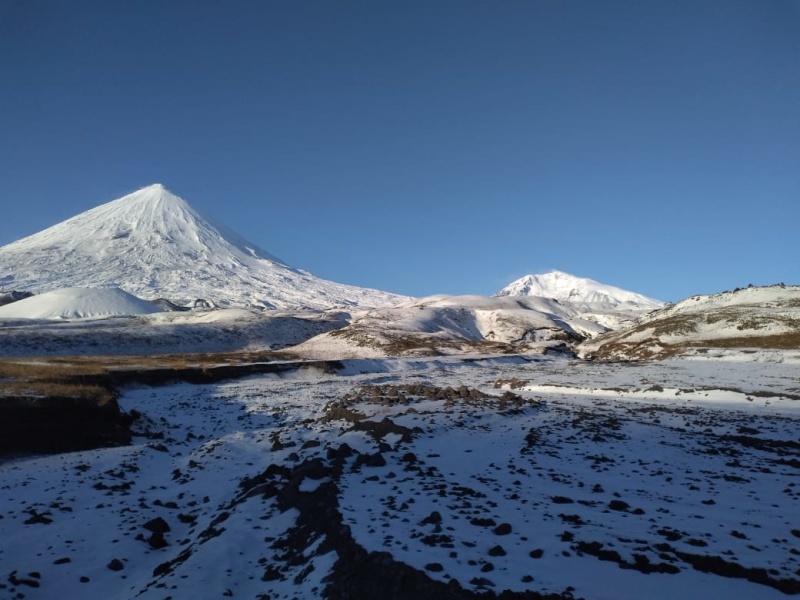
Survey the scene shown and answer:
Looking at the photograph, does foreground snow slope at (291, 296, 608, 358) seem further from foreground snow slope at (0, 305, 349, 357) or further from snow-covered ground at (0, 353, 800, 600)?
snow-covered ground at (0, 353, 800, 600)

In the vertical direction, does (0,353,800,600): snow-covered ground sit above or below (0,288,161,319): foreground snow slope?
below

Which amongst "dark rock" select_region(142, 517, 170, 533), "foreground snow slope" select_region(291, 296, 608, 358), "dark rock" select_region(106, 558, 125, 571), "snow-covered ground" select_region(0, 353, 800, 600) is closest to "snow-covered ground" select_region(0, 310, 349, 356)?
"foreground snow slope" select_region(291, 296, 608, 358)

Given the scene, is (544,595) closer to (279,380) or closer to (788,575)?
(788,575)

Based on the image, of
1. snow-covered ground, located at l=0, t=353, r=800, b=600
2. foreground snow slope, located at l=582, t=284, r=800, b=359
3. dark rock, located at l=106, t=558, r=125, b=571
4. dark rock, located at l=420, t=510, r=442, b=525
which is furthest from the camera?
foreground snow slope, located at l=582, t=284, r=800, b=359

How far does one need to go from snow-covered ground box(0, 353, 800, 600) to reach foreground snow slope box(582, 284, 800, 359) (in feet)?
154

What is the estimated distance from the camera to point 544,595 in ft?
21.5

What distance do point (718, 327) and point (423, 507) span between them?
7874cm

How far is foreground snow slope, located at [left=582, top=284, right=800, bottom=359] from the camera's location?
63.5 m

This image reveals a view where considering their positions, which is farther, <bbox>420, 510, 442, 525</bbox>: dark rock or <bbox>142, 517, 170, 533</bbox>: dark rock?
<bbox>142, 517, 170, 533</bbox>: dark rock

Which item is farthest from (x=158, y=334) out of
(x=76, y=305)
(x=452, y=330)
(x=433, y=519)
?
(x=433, y=519)

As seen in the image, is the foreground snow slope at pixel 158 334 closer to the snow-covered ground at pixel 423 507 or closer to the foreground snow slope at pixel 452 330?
the foreground snow slope at pixel 452 330

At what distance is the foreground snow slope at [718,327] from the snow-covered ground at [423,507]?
46808 millimetres

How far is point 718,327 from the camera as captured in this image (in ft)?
239

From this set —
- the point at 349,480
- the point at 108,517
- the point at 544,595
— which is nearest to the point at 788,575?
the point at 544,595
